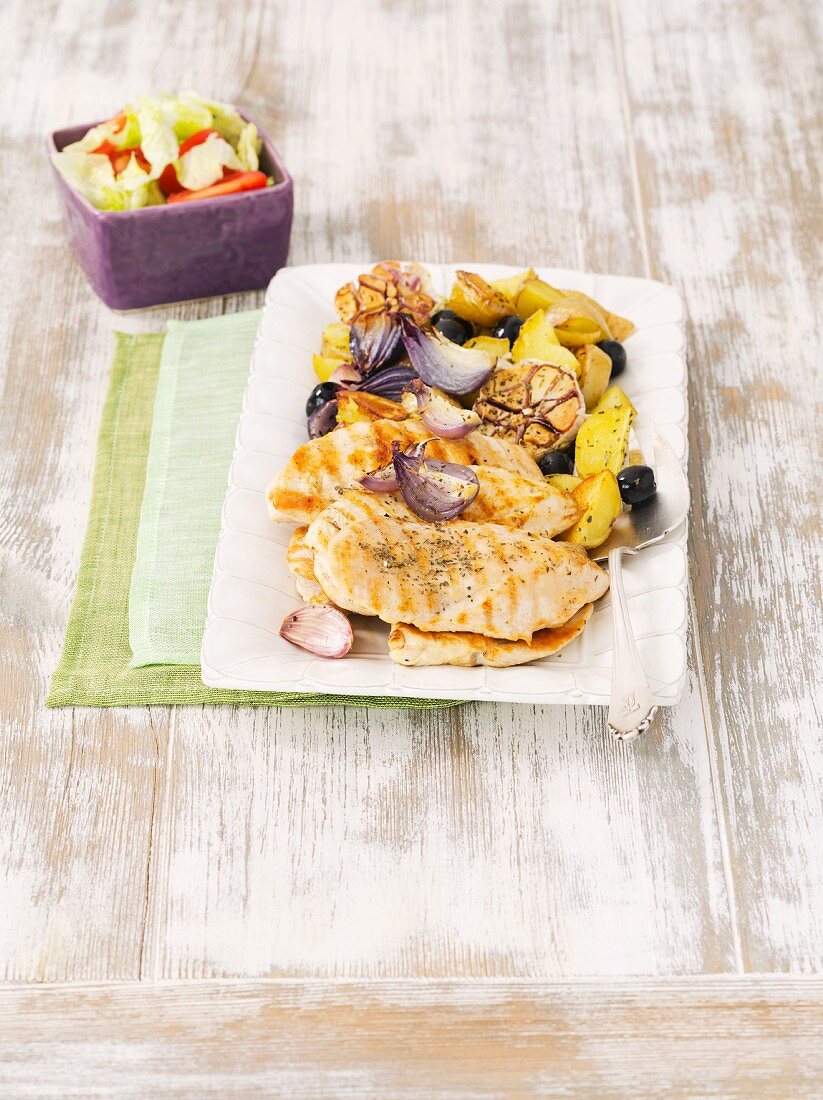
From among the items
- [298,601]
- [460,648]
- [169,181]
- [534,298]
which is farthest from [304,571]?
[169,181]

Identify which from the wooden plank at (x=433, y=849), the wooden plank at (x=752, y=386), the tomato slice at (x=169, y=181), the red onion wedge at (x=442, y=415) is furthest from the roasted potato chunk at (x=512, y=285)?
the wooden plank at (x=433, y=849)

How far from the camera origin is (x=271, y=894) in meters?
2.13

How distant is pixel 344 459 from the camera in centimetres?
241

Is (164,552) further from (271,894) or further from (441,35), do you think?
(441,35)

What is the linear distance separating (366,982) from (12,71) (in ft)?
11.5

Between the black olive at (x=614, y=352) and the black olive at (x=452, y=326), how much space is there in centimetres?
31

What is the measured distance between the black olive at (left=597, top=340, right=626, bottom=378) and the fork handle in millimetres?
808

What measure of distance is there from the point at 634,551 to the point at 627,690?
37 cm

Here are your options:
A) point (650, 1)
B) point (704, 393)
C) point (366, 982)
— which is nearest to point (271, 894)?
point (366, 982)

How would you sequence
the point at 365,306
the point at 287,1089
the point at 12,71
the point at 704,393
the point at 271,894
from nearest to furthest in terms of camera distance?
the point at 287,1089 → the point at 271,894 → the point at 365,306 → the point at 704,393 → the point at 12,71

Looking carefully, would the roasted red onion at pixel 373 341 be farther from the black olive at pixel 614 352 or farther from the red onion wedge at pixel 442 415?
the black olive at pixel 614 352

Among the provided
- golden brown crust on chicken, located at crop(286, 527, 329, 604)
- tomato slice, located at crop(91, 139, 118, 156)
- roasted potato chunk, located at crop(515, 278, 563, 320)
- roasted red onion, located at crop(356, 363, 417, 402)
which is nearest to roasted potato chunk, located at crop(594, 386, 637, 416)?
roasted potato chunk, located at crop(515, 278, 563, 320)

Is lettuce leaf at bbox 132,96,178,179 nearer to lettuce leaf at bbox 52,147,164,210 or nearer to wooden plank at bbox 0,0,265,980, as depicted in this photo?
lettuce leaf at bbox 52,147,164,210

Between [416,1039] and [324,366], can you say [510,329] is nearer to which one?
[324,366]
